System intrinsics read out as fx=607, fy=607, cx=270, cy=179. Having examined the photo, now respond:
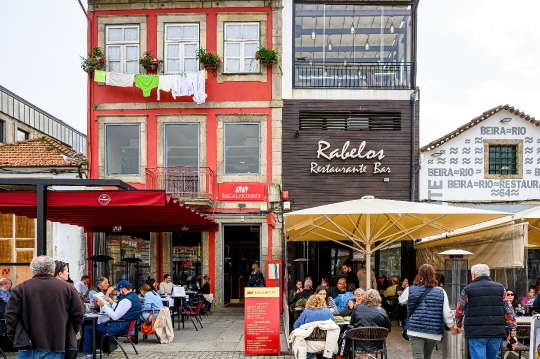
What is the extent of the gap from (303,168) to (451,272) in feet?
22.2

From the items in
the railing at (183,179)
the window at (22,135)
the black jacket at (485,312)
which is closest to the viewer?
the black jacket at (485,312)

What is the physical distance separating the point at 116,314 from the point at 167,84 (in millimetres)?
9847

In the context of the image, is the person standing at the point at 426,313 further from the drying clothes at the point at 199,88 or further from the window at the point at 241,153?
the drying clothes at the point at 199,88

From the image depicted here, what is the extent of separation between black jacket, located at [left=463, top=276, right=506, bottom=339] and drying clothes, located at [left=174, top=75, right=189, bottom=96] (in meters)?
12.3

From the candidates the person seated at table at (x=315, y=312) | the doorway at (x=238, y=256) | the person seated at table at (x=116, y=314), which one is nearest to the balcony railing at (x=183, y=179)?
the doorway at (x=238, y=256)

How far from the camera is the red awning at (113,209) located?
389 inches

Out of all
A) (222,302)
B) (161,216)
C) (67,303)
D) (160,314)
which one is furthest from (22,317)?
(222,302)

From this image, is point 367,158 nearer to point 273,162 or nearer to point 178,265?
point 273,162

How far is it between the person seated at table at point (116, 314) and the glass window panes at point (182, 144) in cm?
861

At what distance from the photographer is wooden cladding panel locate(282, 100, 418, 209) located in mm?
18500

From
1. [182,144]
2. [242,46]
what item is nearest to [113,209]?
[182,144]

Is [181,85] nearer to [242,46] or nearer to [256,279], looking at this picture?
[242,46]

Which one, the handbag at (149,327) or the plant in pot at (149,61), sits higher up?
the plant in pot at (149,61)

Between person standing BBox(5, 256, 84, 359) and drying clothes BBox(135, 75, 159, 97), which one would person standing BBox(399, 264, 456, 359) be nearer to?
person standing BBox(5, 256, 84, 359)
